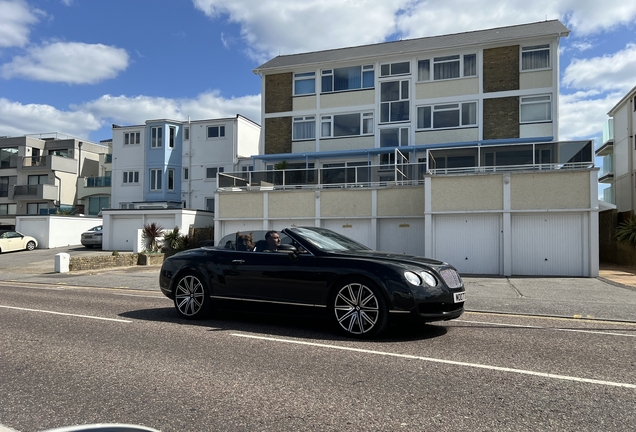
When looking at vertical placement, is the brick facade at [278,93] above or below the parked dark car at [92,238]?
above

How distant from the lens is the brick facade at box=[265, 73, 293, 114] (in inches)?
1214

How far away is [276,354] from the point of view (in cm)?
594

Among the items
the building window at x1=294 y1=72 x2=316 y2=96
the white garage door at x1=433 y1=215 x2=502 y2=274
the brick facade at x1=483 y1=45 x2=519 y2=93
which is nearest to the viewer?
the white garage door at x1=433 y1=215 x2=502 y2=274

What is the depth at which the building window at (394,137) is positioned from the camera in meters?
28.4

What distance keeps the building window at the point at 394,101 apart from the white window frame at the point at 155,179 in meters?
19.1

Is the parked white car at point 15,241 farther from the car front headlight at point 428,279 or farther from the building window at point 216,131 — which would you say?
the car front headlight at point 428,279

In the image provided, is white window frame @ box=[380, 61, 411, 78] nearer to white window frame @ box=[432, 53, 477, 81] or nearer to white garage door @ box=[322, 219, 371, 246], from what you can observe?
white window frame @ box=[432, 53, 477, 81]

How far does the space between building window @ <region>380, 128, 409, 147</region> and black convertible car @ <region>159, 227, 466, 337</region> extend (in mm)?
21018

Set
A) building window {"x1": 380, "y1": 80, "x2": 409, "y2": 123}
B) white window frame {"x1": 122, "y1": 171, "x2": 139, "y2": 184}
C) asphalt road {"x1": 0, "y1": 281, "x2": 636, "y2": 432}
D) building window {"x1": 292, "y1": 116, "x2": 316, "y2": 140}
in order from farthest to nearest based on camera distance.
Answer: white window frame {"x1": 122, "y1": 171, "x2": 139, "y2": 184}, building window {"x1": 292, "y1": 116, "x2": 316, "y2": 140}, building window {"x1": 380, "y1": 80, "x2": 409, "y2": 123}, asphalt road {"x1": 0, "y1": 281, "x2": 636, "y2": 432}

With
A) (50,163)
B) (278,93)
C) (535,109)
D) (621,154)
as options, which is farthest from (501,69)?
(50,163)

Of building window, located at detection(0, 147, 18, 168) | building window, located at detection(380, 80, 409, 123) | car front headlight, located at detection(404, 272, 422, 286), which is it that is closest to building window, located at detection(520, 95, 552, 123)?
building window, located at detection(380, 80, 409, 123)

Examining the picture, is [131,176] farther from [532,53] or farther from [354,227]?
[532,53]

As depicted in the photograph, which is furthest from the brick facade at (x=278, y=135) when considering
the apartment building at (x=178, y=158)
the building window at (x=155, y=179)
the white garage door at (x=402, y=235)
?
the building window at (x=155, y=179)

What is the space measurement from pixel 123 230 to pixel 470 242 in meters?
21.9
